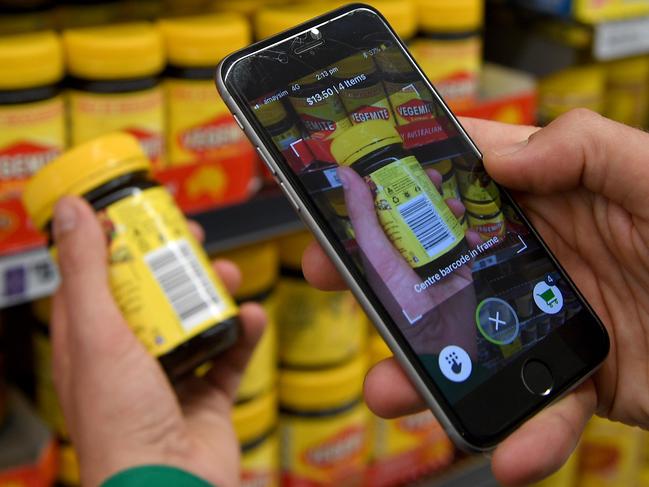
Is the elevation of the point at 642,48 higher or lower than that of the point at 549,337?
lower

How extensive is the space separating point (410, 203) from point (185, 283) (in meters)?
0.24

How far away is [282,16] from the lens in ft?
3.91

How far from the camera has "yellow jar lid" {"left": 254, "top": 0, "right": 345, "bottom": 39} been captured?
1181 millimetres

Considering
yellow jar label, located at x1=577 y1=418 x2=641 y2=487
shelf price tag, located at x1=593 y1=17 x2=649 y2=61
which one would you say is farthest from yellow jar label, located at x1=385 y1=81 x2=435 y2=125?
yellow jar label, located at x1=577 y1=418 x2=641 y2=487

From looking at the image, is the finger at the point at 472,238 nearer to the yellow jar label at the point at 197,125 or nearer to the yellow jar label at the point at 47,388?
the yellow jar label at the point at 197,125

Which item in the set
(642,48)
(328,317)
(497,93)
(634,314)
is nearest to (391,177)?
(634,314)

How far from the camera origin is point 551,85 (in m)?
1.57

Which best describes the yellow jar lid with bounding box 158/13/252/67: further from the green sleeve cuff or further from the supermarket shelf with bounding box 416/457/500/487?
the supermarket shelf with bounding box 416/457/500/487

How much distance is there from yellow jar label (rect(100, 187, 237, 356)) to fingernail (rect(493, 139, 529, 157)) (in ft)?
0.98

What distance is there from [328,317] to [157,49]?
0.46m

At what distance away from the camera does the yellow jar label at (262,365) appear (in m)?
1.28

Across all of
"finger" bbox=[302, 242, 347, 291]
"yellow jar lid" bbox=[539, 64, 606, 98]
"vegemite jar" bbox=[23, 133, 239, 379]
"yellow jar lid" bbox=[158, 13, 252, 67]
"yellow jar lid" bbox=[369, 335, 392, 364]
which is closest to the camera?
"finger" bbox=[302, 242, 347, 291]

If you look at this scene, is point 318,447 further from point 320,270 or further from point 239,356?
point 320,270

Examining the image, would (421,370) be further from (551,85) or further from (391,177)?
(551,85)
